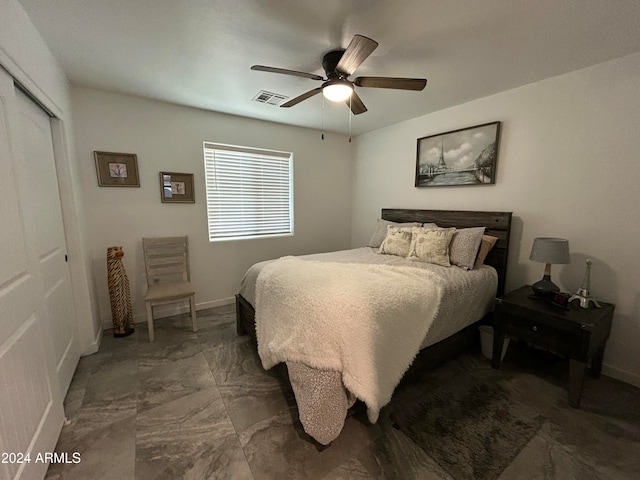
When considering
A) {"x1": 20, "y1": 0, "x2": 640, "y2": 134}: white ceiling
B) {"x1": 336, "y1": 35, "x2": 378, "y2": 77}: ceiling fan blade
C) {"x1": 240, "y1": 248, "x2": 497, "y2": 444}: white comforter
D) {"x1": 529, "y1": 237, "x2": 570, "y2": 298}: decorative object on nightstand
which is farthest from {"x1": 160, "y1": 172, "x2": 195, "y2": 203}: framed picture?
{"x1": 529, "y1": 237, "x2": 570, "y2": 298}: decorative object on nightstand

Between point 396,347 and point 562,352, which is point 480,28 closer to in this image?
point 396,347

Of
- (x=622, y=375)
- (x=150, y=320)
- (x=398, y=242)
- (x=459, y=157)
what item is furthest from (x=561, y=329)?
(x=150, y=320)

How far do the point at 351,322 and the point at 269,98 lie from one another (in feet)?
8.00

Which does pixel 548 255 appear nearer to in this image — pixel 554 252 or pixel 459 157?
pixel 554 252

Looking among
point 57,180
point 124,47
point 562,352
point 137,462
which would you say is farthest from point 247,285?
point 562,352

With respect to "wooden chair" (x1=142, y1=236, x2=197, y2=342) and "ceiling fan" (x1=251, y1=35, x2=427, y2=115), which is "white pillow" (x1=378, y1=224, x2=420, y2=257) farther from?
"wooden chair" (x1=142, y1=236, x2=197, y2=342)

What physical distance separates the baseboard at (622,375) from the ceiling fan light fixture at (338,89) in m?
3.06

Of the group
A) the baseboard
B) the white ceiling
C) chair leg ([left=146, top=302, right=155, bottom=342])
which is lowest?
the baseboard

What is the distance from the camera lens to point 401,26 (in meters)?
1.62

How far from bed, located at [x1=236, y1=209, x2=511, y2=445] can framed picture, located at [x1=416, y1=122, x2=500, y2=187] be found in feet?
1.78

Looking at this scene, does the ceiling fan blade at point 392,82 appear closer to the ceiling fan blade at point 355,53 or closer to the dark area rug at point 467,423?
the ceiling fan blade at point 355,53

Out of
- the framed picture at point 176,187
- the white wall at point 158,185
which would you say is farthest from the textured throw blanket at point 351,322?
the framed picture at point 176,187

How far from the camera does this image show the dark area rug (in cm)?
140

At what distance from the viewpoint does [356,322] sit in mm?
1472
